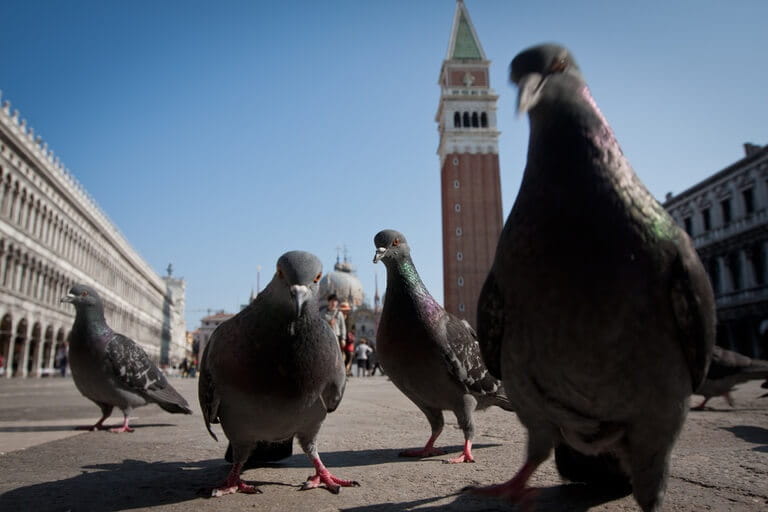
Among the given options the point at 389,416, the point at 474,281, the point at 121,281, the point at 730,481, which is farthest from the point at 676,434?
the point at 121,281

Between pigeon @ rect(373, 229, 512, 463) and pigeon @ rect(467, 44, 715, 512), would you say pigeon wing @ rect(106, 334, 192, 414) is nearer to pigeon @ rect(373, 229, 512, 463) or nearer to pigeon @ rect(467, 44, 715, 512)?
pigeon @ rect(373, 229, 512, 463)

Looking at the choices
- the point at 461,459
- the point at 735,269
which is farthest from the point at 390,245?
the point at 735,269

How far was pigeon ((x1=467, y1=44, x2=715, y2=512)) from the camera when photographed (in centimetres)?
167

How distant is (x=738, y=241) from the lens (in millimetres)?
31344

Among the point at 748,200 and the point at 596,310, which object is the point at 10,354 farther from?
the point at 748,200

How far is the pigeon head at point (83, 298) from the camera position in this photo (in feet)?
17.3

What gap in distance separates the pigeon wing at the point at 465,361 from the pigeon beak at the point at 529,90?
74.5 inches

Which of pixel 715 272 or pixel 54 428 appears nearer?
pixel 54 428

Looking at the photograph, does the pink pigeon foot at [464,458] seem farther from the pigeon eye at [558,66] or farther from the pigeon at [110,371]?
the pigeon at [110,371]

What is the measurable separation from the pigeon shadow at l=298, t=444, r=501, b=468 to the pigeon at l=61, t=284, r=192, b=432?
7.20 feet

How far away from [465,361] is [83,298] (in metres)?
4.10

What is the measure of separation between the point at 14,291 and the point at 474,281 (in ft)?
136

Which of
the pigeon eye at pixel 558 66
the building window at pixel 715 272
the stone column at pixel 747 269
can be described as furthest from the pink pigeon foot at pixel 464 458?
the building window at pixel 715 272

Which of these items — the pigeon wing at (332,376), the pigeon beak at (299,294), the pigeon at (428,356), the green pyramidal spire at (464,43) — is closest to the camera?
the pigeon beak at (299,294)
